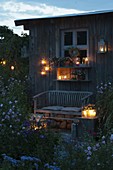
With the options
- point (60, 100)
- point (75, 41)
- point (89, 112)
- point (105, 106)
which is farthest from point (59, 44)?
point (105, 106)

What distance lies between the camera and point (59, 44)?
9320 millimetres

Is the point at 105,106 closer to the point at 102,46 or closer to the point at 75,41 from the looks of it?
the point at 102,46

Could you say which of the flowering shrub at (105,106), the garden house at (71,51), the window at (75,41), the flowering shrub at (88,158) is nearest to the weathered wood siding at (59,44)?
the garden house at (71,51)

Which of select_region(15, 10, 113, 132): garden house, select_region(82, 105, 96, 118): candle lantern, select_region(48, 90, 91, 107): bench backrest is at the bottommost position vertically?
select_region(82, 105, 96, 118): candle lantern

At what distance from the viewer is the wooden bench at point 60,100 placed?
27.1 ft

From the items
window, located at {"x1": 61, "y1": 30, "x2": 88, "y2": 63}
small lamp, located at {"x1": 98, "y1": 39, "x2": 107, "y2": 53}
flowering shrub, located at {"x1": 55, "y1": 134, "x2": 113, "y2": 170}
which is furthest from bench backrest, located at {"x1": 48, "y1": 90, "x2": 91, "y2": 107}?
flowering shrub, located at {"x1": 55, "y1": 134, "x2": 113, "y2": 170}

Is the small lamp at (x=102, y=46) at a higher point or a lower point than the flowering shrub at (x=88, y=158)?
higher

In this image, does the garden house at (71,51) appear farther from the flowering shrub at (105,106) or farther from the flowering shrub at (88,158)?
the flowering shrub at (88,158)

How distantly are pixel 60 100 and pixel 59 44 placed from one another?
162cm

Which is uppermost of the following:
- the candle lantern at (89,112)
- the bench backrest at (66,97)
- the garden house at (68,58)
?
the garden house at (68,58)

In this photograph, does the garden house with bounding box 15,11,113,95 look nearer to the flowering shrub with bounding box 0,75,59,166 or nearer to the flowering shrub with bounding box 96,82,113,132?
the flowering shrub with bounding box 96,82,113,132

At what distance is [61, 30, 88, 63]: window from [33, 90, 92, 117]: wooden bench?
42.6 inches

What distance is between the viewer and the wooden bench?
8.27m

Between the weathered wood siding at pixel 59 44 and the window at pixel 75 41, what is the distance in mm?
145
